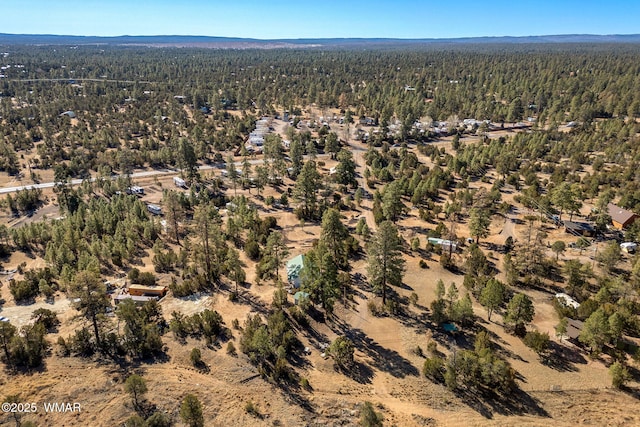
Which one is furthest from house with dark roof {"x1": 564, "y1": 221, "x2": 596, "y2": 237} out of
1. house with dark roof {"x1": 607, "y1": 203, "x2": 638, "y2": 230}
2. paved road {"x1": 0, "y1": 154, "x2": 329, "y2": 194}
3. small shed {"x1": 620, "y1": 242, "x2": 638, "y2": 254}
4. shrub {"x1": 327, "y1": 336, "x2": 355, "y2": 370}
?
paved road {"x1": 0, "y1": 154, "x2": 329, "y2": 194}

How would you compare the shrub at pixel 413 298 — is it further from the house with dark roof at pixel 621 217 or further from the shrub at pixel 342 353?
the house with dark roof at pixel 621 217

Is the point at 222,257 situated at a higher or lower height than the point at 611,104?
lower

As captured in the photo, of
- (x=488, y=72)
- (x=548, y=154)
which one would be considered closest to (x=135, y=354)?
(x=548, y=154)

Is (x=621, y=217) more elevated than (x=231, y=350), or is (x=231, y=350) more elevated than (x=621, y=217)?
(x=621, y=217)

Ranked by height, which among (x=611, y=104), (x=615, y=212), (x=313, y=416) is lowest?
(x=313, y=416)

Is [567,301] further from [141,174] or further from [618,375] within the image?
[141,174]

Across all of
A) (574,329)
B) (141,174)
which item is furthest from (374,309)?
(141,174)

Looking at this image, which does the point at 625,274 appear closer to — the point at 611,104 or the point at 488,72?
the point at 611,104

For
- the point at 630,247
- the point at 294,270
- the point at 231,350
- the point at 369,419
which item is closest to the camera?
the point at 369,419
